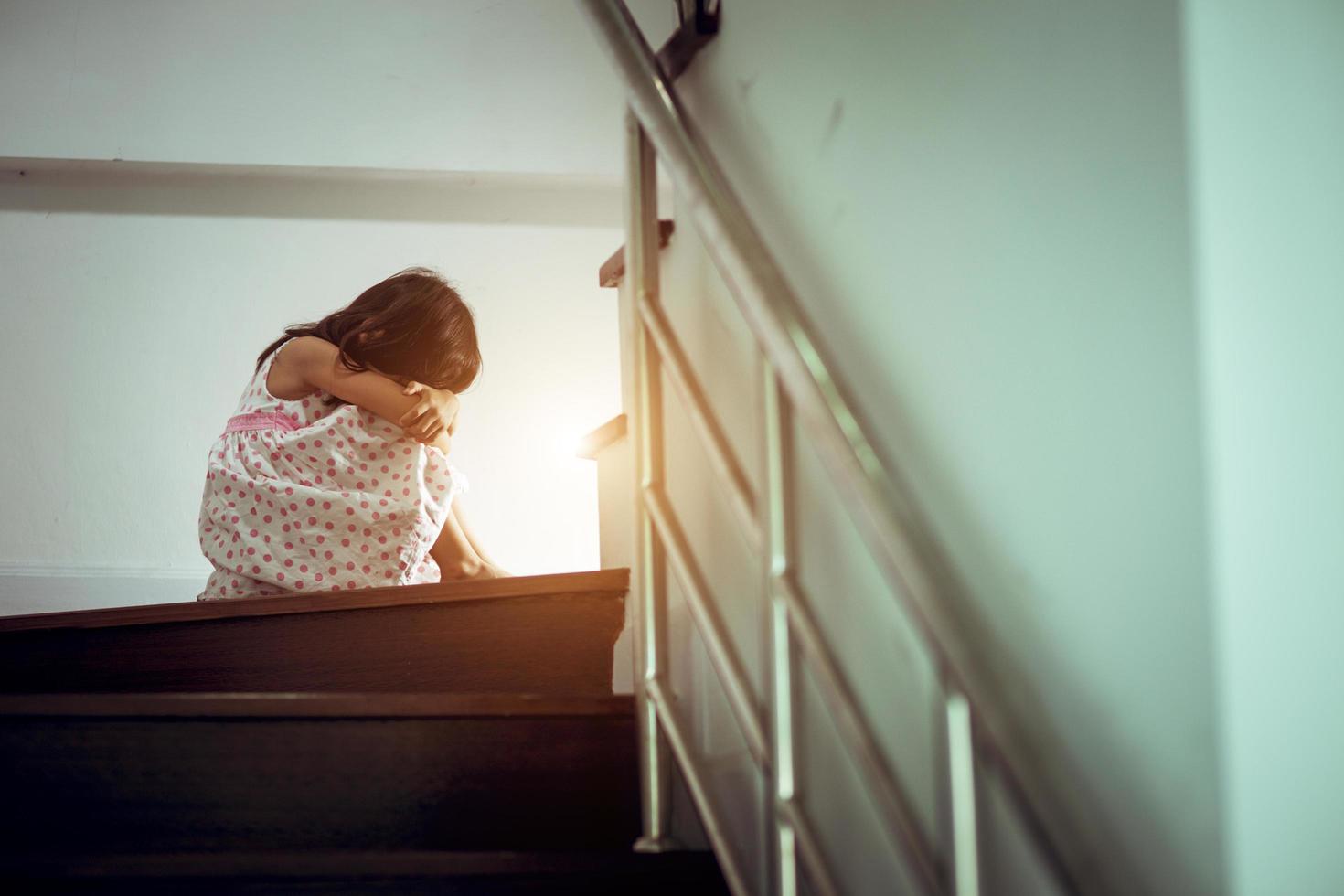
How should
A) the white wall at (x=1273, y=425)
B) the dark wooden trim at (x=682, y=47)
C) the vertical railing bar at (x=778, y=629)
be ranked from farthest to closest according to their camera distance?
the dark wooden trim at (x=682, y=47), the vertical railing bar at (x=778, y=629), the white wall at (x=1273, y=425)

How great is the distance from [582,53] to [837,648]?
7.80ft

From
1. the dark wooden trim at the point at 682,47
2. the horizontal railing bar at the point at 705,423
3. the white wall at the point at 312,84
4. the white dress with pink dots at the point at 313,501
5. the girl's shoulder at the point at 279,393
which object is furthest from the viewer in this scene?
the white wall at the point at 312,84

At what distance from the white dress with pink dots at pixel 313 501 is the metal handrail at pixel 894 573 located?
94cm

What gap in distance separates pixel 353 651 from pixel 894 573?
0.90m

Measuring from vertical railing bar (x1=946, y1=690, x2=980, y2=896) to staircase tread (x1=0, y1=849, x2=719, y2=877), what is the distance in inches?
14.4

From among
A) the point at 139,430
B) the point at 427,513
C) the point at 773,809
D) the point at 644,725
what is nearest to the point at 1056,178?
the point at 773,809

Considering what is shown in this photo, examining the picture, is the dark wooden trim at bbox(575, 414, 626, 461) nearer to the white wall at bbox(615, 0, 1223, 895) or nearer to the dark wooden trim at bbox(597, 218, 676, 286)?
the dark wooden trim at bbox(597, 218, 676, 286)

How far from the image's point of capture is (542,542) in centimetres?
301

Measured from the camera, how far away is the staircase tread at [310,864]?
0.96m

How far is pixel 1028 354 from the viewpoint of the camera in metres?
0.77

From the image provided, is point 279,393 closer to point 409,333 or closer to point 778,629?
point 409,333

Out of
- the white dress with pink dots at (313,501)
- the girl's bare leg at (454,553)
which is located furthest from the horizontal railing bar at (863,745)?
the girl's bare leg at (454,553)

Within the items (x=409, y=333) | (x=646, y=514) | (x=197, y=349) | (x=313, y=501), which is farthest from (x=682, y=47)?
(x=197, y=349)

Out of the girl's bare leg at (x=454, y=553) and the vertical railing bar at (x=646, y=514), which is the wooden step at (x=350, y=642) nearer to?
the vertical railing bar at (x=646, y=514)
